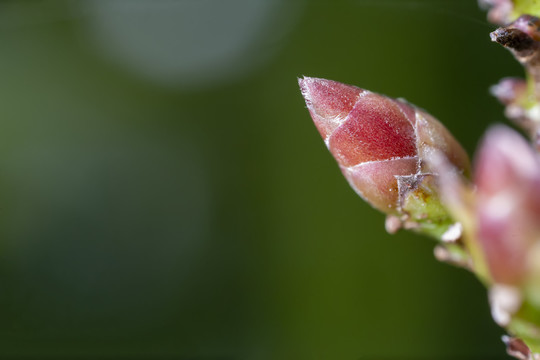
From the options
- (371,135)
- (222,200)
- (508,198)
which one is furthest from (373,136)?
(222,200)

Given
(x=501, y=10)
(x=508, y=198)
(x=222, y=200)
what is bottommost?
(x=508, y=198)

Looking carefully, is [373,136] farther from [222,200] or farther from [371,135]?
[222,200]

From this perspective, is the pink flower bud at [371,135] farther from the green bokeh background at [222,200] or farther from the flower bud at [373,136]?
the green bokeh background at [222,200]

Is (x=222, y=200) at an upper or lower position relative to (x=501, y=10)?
upper

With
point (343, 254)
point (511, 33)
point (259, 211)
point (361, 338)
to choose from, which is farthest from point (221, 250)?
point (511, 33)

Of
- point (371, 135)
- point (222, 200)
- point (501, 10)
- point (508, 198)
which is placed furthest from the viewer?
point (222, 200)

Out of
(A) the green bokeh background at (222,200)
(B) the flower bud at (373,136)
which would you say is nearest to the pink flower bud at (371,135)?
(B) the flower bud at (373,136)

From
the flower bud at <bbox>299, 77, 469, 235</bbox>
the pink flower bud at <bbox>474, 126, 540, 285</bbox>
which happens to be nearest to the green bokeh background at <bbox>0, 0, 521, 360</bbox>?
the flower bud at <bbox>299, 77, 469, 235</bbox>
